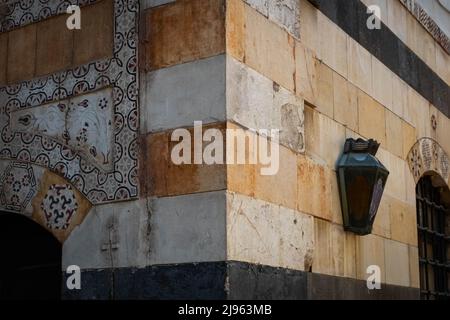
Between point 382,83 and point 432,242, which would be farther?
point 432,242

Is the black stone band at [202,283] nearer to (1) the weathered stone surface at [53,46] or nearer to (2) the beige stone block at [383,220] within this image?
(2) the beige stone block at [383,220]

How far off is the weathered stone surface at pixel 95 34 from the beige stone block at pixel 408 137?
121 inches

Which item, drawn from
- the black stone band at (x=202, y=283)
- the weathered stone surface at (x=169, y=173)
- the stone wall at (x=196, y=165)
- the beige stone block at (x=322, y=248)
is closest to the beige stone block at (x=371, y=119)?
the stone wall at (x=196, y=165)

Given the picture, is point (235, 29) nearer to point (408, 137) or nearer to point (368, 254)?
point (368, 254)

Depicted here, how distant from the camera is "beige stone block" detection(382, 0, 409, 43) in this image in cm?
698

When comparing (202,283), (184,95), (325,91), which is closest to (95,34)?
Result: (184,95)

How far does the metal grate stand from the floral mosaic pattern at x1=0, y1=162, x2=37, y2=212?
380 centimetres

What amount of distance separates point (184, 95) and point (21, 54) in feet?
4.82

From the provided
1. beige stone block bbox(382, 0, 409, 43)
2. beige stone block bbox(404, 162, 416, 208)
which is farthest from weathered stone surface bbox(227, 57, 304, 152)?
beige stone block bbox(382, 0, 409, 43)

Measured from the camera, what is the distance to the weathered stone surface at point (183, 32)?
4.52 metres

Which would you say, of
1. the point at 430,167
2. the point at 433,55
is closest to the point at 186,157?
the point at 430,167

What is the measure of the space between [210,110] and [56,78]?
127 cm

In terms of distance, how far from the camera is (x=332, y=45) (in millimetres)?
5809

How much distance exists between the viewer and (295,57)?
5.21 meters
